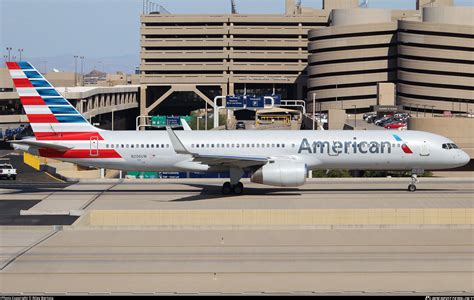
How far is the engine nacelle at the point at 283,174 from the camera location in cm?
4394

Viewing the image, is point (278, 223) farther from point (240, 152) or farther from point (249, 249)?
point (240, 152)

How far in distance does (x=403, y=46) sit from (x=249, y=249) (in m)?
139

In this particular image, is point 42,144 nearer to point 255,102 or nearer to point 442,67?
point 255,102

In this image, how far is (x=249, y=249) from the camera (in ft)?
90.5

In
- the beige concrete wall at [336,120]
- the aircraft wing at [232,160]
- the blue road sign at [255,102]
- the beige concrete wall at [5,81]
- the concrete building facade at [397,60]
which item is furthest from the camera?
the concrete building facade at [397,60]

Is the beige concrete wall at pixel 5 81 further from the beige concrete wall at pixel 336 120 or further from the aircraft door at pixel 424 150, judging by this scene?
the aircraft door at pixel 424 150

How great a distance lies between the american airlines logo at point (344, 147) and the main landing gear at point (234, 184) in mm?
4036

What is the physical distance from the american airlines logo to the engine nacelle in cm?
274

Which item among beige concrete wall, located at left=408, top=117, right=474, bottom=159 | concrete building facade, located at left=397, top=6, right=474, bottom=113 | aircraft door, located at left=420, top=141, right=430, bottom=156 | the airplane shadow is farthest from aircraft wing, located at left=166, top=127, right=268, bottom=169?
concrete building facade, located at left=397, top=6, right=474, bottom=113

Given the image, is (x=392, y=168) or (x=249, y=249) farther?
(x=392, y=168)

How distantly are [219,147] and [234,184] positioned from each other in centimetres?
257

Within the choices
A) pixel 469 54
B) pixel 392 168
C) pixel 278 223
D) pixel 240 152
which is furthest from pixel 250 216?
pixel 469 54

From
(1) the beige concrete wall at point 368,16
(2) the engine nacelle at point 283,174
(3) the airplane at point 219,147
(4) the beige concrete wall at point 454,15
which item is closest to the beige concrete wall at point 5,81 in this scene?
(1) the beige concrete wall at point 368,16

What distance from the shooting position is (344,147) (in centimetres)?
4669
